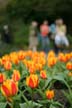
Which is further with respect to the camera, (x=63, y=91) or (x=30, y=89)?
(x=63, y=91)

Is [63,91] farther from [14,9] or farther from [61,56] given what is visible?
[14,9]

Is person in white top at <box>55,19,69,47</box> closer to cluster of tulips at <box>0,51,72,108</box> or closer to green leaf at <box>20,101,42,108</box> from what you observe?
cluster of tulips at <box>0,51,72,108</box>

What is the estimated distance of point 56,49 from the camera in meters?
19.2

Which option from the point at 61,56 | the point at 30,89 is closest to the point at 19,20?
the point at 61,56

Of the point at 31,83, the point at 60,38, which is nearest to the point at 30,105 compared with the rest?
the point at 31,83

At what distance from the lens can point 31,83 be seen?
5211 millimetres

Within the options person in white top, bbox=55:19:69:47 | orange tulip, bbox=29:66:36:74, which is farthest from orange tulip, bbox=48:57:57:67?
person in white top, bbox=55:19:69:47

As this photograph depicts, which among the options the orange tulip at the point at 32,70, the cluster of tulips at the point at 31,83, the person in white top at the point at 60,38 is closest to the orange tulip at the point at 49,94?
the cluster of tulips at the point at 31,83

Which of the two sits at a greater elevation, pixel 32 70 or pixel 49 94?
pixel 32 70

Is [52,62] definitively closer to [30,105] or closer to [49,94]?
[49,94]

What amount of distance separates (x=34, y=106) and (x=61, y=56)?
93.7 inches

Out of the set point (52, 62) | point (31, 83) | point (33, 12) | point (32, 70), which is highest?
point (33, 12)

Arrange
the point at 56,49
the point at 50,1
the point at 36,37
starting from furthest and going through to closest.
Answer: the point at 50,1, the point at 36,37, the point at 56,49

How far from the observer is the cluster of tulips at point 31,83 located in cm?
520
